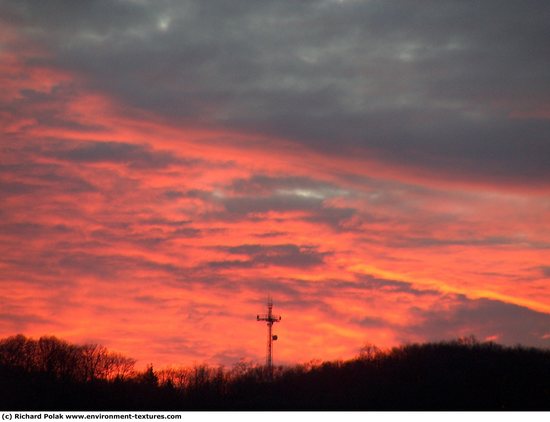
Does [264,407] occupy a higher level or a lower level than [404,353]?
lower

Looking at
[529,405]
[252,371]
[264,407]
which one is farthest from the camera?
[252,371]

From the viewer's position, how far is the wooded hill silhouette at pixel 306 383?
11144cm

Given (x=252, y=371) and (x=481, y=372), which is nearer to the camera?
(x=481, y=372)

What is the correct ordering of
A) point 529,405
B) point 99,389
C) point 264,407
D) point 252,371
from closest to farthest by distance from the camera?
1. point 529,405
2. point 264,407
3. point 99,389
4. point 252,371

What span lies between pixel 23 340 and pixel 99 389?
2667 centimetres

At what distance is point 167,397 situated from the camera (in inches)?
5359

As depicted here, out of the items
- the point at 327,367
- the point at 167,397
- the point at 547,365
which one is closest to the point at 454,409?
the point at 547,365

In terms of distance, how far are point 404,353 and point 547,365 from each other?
24366 millimetres

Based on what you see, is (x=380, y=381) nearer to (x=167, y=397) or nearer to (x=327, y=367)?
(x=327, y=367)

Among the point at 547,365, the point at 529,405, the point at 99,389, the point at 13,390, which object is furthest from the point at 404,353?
the point at 13,390

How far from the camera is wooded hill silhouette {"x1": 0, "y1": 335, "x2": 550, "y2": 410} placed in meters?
111

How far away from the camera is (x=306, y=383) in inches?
5325

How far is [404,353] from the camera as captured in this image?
135750 millimetres

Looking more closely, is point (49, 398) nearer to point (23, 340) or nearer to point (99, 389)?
point (99, 389)
